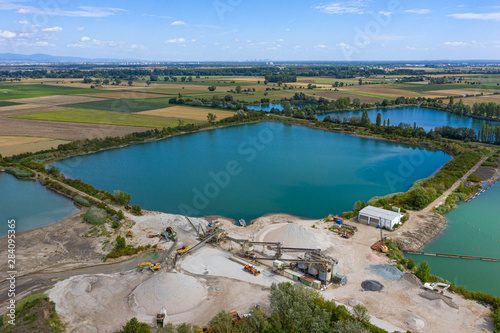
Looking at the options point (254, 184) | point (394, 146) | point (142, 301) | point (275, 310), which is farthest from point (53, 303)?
point (394, 146)

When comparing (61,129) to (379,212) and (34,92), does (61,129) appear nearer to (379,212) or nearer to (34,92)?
(379,212)

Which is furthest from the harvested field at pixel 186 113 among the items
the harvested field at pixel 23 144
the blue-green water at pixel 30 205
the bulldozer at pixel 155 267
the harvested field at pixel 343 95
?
the bulldozer at pixel 155 267

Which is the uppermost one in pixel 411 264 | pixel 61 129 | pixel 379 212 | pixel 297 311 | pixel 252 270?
pixel 61 129

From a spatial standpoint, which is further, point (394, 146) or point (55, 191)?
point (394, 146)

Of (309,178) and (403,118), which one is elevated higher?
(403,118)

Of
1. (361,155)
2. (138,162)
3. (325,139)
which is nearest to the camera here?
(138,162)

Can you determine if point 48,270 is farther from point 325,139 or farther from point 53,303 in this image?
point 325,139

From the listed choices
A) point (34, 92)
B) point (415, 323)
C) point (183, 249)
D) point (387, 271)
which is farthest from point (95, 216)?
point (34, 92)
